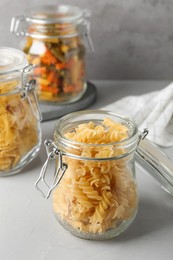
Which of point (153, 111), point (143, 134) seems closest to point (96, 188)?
point (143, 134)

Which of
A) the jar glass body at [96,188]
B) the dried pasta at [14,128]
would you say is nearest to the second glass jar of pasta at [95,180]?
the jar glass body at [96,188]

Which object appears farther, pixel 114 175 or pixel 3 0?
pixel 3 0

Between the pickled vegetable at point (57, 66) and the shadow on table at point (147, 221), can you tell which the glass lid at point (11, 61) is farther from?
the shadow on table at point (147, 221)

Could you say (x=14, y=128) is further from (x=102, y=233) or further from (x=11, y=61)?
(x=102, y=233)

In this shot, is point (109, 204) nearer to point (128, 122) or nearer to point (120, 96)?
point (128, 122)

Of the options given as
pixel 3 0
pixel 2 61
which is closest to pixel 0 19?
pixel 3 0

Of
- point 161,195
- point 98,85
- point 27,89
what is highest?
point 27,89

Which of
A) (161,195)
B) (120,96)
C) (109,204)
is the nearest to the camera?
(109,204)
